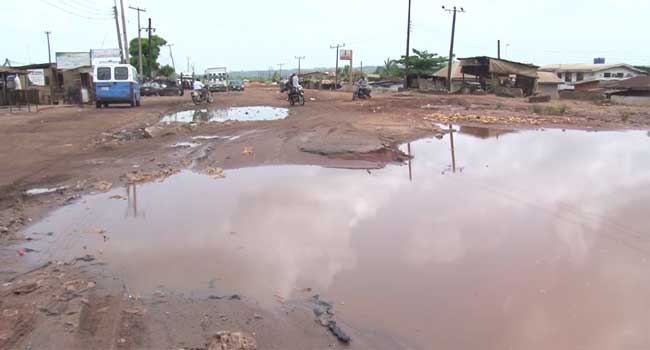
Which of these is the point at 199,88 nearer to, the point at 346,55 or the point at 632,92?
the point at 632,92

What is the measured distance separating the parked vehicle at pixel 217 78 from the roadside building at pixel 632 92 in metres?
30.9

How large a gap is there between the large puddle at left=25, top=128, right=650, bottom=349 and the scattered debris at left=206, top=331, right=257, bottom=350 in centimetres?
84

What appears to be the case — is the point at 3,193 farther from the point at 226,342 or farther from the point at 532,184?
the point at 532,184

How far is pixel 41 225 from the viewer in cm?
688

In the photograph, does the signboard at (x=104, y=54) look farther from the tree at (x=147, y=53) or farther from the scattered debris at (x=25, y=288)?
the scattered debris at (x=25, y=288)

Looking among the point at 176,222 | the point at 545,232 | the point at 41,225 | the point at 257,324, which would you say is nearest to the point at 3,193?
the point at 41,225

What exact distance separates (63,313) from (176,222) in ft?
9.54

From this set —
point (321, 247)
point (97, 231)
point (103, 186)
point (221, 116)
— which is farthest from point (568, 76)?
point (97, 231)

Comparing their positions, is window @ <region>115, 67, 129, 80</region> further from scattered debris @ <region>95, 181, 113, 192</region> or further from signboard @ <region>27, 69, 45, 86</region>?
signboard @ <region>27, 69, 45, 86</region>

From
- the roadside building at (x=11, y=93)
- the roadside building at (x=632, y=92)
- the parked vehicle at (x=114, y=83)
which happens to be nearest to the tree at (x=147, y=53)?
the roadside building at (x=11, y=93)

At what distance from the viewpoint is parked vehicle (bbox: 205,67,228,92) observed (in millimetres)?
52844

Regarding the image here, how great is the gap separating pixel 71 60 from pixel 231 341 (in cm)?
3905

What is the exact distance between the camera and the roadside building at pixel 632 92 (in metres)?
37.0

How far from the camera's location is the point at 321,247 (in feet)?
20.9
